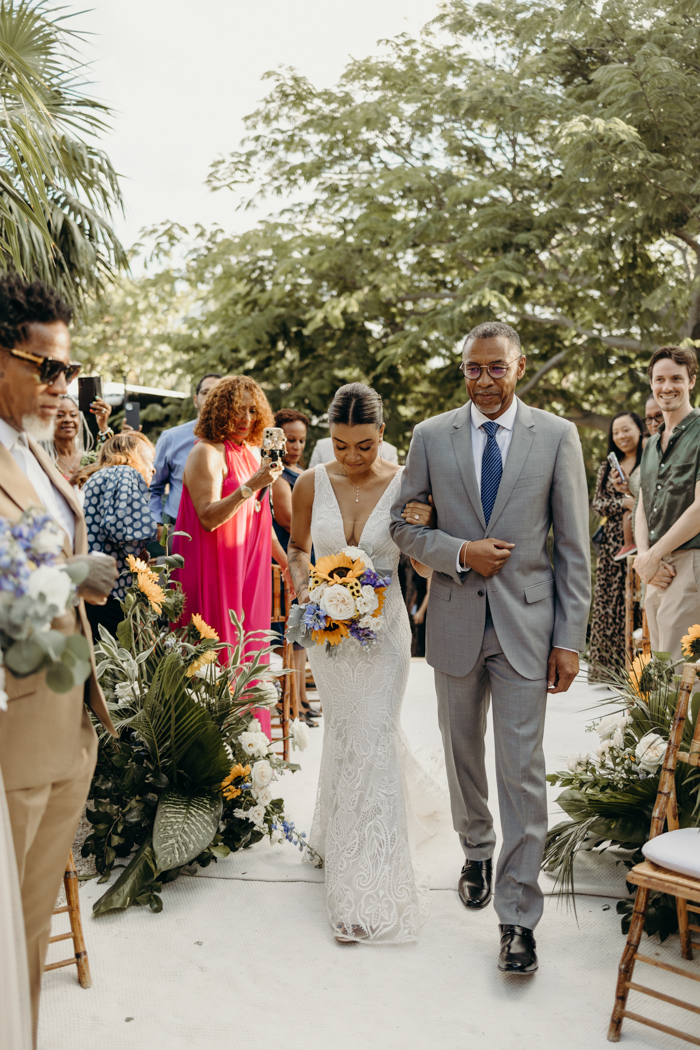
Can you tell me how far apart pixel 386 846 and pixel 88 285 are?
6.30m

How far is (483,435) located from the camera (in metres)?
3.14

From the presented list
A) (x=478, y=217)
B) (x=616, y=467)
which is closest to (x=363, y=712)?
(x=616, y=467)

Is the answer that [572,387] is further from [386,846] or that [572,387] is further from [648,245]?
[386,846]

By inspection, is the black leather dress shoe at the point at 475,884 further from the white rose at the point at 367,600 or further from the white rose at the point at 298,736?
the white rose at the point at 367,600

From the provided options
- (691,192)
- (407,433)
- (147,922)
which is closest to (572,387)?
(407,433)

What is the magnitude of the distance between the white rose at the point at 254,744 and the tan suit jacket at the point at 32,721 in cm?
173

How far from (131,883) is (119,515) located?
1647 mm

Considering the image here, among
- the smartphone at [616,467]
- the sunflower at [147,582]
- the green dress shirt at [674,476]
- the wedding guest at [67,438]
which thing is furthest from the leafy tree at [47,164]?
the smartphone at [616,467]

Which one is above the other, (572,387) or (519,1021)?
(572,387)

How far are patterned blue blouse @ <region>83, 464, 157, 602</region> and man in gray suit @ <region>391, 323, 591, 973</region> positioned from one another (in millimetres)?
1527

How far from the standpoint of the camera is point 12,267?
537 cm

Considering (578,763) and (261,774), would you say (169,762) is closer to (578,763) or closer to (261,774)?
(261,774)

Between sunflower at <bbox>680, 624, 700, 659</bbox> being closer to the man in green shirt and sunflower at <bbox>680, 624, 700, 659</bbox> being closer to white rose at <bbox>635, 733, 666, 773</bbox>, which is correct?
white rose at <bbox>635, 733, 666, 773</bbox>

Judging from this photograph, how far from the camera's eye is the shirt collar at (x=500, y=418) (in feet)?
10.1
